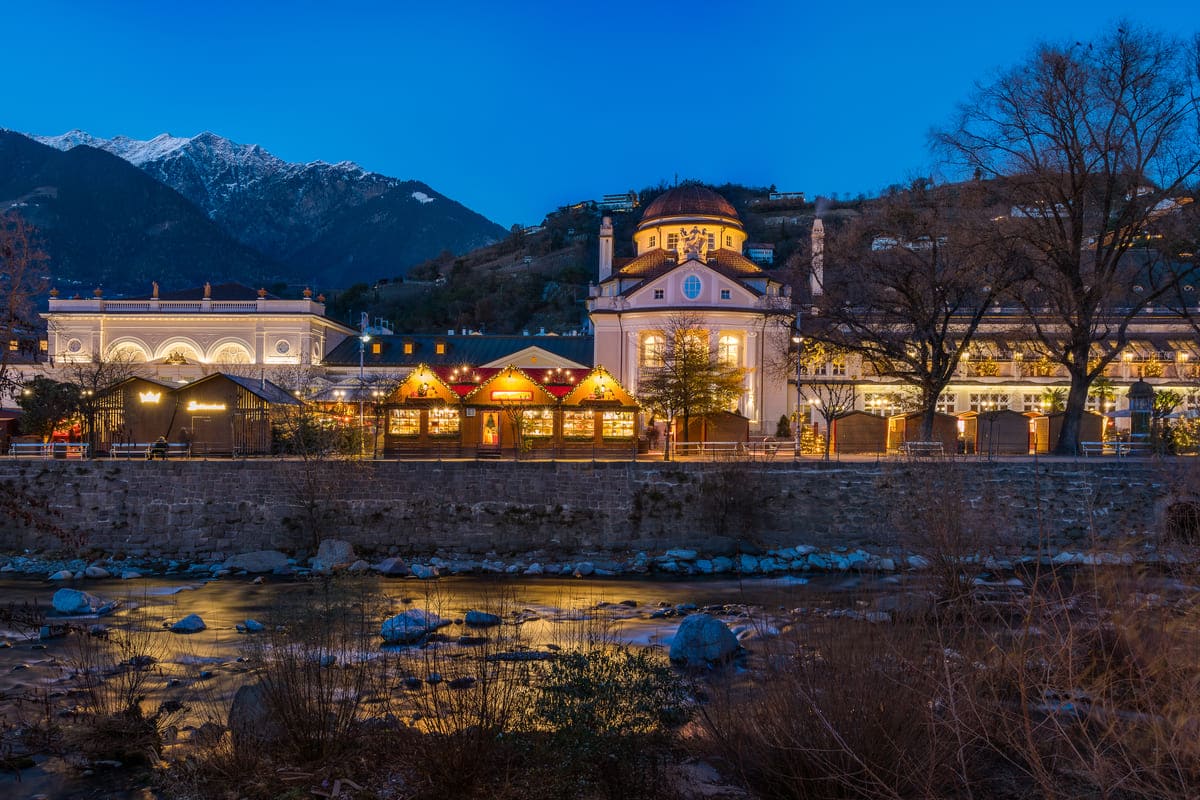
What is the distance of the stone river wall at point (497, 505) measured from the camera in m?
29.0

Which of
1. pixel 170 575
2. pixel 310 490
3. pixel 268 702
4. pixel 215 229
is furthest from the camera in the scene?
pixel 215 229

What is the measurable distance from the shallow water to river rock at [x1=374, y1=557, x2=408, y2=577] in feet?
2.55

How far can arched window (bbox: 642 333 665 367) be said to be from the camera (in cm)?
5059

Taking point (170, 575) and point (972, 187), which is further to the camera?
point (972, 187)

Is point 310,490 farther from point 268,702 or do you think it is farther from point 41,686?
point 268,702

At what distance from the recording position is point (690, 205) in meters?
64.1

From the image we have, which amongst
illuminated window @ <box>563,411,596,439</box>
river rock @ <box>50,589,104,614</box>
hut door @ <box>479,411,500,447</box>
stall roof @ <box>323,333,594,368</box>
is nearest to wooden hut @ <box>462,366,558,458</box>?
hut door @ <box>479,411,500,447</box>

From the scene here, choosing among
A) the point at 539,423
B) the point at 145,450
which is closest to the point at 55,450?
the point at 145,450

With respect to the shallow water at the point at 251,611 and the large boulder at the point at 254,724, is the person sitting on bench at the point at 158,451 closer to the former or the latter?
the shallow water at the point at 251,611

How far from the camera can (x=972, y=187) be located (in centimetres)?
3391

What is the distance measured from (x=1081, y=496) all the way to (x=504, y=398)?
24.3m

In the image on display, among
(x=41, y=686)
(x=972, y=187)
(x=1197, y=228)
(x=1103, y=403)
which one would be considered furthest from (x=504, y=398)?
(x=1103, y=403)

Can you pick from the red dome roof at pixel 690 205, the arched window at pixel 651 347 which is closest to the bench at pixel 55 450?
the arched window at pixel 651 347

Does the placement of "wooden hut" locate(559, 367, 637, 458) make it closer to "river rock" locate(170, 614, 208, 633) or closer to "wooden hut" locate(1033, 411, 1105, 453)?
"wooden hut" locate(1033, 411, 1105, 453)
